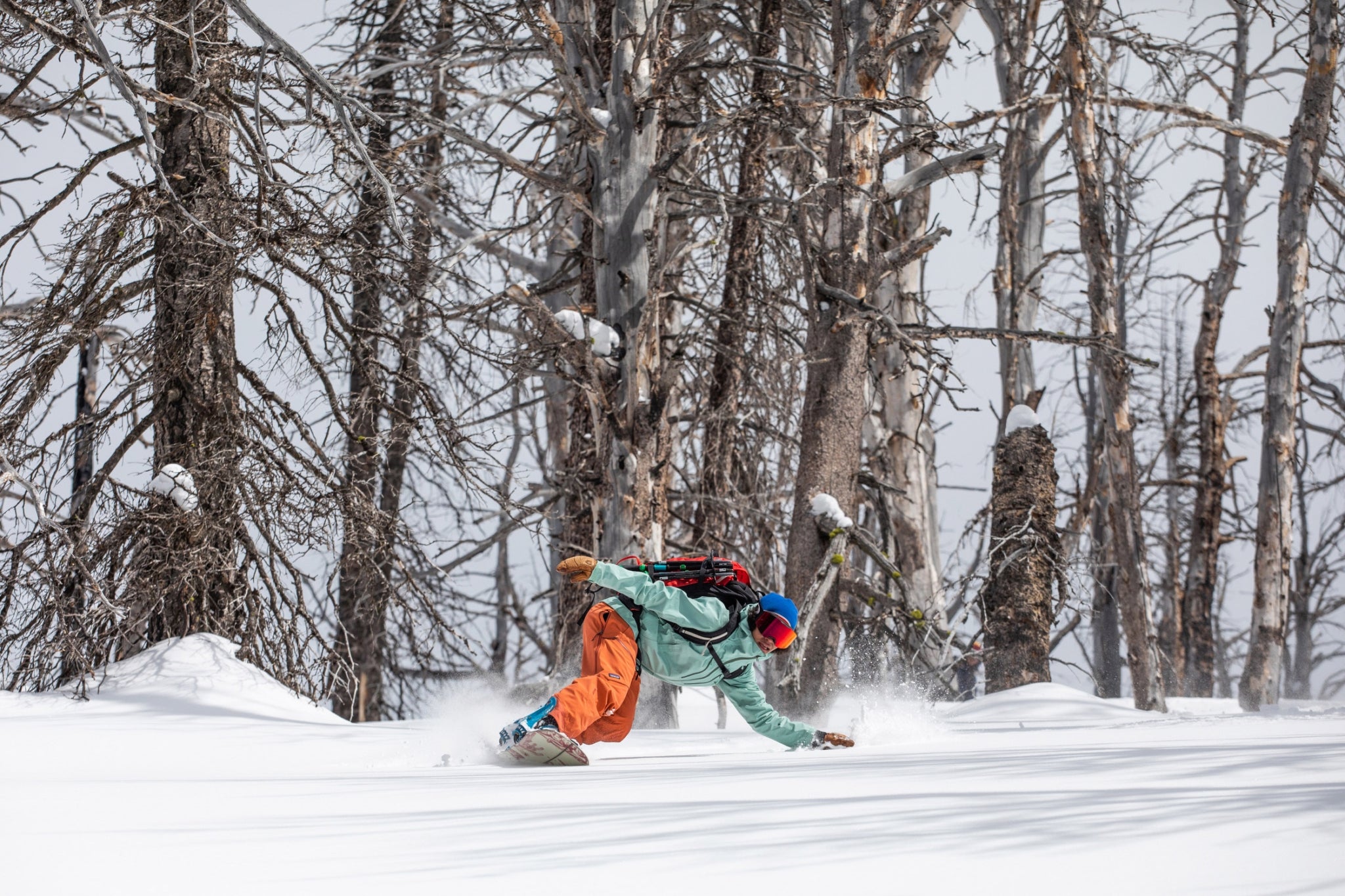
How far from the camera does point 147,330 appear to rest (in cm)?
658

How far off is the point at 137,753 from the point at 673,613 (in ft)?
6.99

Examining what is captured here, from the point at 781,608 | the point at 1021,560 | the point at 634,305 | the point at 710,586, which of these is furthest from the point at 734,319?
the point at 781,608

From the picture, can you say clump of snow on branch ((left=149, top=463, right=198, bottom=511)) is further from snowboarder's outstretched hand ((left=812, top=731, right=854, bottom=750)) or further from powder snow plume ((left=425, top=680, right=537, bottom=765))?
snowboarder's outstretched hand ((left=812, top=731, right=854, bottom=750))

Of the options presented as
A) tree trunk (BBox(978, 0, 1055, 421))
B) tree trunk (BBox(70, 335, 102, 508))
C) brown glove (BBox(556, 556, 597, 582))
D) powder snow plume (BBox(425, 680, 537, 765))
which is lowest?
powder snow plume (BBox(425, 680, 537, 765))

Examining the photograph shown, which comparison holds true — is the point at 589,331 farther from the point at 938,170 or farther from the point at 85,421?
the point at 85,421

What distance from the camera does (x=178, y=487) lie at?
20.7ft

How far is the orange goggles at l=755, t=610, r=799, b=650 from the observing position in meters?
4.53

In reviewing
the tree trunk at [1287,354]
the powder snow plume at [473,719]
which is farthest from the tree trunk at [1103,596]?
the powder snow plume at [473,719]

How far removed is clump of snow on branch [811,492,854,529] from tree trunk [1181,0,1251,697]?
7911 millimetres

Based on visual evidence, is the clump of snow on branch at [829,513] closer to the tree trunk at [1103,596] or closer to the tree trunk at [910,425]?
the tree trunk at [910,425]

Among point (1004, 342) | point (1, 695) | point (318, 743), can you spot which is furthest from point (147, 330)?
point (1004, 342)

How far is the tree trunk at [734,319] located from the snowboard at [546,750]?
4.23 m

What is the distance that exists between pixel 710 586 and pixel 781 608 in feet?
1.07

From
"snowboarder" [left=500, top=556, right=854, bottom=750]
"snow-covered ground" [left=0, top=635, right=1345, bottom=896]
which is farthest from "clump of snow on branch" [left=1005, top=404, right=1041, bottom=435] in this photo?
"snowboarder" [left=500, top=556, right=854, bottom=750]
